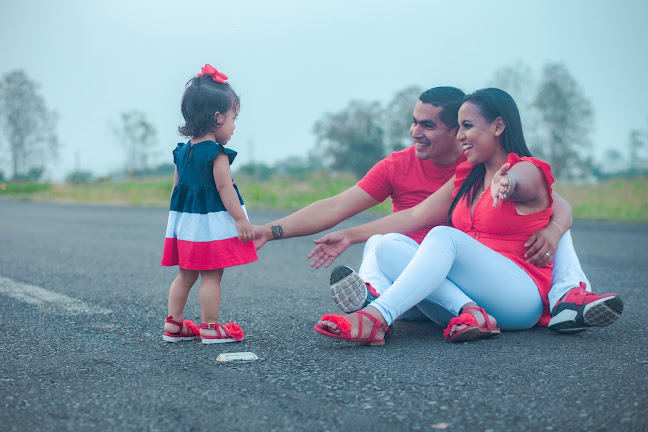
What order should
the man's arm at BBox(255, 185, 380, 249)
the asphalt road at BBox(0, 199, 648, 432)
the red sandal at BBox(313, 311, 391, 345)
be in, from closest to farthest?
the asphalt road at BBox(0, 199, 648, 432) < the red sandal at BBox(313, 311, 391, 345) < the man's arm at BBox(255, 185, 380, 249)

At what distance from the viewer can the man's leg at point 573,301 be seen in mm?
2934

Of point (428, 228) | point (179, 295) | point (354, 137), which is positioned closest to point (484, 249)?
point (428, 228)

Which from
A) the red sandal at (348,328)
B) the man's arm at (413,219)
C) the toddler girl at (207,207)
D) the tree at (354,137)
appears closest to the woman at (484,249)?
the red sandal at (348,328)

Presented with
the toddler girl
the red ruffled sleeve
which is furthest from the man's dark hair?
the toddler girl

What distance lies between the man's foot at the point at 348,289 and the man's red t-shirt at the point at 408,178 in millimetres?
861

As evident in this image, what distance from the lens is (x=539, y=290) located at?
10.5ft

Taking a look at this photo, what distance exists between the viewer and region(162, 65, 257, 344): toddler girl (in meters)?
3.00

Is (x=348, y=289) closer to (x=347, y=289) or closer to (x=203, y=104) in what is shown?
(x=347, y=289)

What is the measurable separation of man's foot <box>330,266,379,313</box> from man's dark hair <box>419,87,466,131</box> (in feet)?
3.80

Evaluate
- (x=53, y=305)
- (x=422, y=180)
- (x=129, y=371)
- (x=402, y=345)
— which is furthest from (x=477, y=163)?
(x=53, y=305)

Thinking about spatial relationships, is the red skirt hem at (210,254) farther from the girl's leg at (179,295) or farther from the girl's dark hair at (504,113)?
the girl's dark hair at (504,113)

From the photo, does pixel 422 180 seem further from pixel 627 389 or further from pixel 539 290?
pixel 627 389

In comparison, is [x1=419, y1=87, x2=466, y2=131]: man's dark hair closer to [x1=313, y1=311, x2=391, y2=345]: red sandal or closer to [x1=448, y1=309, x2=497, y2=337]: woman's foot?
[x1=448, y1=309, x2=497, y2=337]: woman's foot

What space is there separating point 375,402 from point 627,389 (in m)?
0.92
